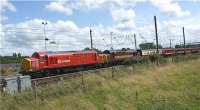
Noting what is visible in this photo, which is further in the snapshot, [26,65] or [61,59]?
[61,59]

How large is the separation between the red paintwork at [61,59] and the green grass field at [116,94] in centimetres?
1102

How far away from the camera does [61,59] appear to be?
40094mm

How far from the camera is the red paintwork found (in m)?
37.0

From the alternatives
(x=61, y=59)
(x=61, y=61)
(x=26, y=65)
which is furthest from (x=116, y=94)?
(x=61, y=59)

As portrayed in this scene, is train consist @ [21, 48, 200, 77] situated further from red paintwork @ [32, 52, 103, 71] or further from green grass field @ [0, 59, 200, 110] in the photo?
green grass field @ [0, 59, 200, 110]

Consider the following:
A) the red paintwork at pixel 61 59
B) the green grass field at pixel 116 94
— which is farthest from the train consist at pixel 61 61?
the green grass field at pixel 116 94

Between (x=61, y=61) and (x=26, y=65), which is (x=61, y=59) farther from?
(x=26, y=65)

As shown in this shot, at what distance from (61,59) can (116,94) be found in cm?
2014

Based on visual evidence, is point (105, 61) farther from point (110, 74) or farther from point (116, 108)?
point (116, 108)

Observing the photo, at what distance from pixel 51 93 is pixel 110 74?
8714 millimetres

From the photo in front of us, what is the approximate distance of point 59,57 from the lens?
1569 inches

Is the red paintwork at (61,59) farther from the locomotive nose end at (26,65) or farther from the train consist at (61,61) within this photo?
the locomotive nose end at (26,65)

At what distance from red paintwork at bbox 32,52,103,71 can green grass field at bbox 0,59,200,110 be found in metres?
11.0

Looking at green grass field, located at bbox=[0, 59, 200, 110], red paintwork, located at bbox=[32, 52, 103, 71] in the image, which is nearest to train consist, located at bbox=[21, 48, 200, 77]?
red paintwork, located at bbox=[32, 52, 103, 71]
